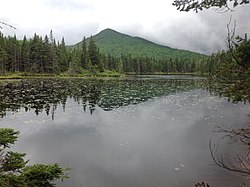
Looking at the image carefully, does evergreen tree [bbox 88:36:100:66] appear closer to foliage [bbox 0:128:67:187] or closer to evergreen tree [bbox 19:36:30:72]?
evergreen tree [bbox 19:36:30:72]

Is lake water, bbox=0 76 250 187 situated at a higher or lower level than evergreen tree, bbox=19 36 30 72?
lower

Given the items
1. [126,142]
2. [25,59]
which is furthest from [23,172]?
[25,59]

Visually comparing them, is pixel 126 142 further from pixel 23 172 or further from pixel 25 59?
pixel 25 59

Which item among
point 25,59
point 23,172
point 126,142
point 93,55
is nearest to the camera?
point 23,172

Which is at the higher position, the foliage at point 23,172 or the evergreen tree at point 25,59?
the evergreen tree at point 25,59

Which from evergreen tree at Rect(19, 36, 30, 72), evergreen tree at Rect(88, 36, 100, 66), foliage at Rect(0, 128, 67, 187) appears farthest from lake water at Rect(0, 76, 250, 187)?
evergreen tree at Rect(88, 36, 100, 66)

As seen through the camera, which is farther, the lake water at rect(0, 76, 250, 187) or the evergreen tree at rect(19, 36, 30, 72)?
the evergreen tree at rect(19, 36, 30, 72)

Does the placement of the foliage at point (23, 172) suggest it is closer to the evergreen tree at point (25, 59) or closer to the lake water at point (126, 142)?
the lake water at point (126, 142)

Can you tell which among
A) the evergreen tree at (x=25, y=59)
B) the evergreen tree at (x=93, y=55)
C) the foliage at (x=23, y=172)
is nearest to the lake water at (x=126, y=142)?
the foliage at (x=23, y=172)

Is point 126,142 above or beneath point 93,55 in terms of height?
beneath

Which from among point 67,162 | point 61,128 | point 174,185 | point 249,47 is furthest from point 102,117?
point 249,47

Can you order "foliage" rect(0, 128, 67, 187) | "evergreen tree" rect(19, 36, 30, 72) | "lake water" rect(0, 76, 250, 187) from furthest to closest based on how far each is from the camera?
"evergreen tree" rect(19, 36, 30, 72) < "lake water" rect(0, 76, 250, 187) < "foliage" rect(0, 128, 67, 187)

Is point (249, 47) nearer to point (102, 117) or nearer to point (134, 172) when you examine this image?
point (134, 172)

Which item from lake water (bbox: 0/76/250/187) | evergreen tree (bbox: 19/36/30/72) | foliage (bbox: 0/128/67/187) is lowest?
lake water (bbox: 0/76/250/187)
